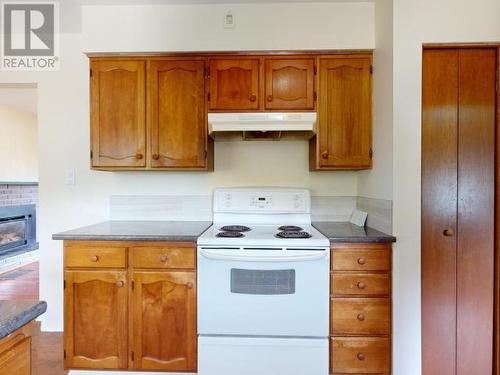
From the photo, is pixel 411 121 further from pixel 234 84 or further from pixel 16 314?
pixel 16 314

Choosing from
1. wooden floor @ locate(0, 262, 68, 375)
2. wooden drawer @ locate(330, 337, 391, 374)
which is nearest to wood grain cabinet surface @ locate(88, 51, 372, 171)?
wooden drawer @ locate(330, 337, 391, 374)

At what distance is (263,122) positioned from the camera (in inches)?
77.5

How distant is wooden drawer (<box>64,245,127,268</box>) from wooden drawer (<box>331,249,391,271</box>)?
128 centimetres

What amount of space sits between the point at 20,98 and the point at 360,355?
4742mm

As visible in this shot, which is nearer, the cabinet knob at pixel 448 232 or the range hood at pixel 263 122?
the cabinet knob at pixel 448 232

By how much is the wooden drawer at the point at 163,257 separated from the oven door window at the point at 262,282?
277 mm

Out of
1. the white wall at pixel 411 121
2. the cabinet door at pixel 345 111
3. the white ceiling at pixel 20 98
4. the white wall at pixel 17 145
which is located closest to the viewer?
the white wall at pixel 411 121

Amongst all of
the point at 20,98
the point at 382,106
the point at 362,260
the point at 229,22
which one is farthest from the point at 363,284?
the point at 20,98

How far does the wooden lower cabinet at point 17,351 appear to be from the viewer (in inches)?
26.3

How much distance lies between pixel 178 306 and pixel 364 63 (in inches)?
79.3

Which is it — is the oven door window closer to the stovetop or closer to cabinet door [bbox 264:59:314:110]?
the stovetop

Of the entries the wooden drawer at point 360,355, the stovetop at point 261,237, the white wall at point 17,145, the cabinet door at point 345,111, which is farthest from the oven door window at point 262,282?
the white wall at point 17,145

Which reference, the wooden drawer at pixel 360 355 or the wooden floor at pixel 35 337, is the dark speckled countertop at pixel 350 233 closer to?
the wooden drawer at pixel 360 355

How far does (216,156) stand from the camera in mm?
2396
